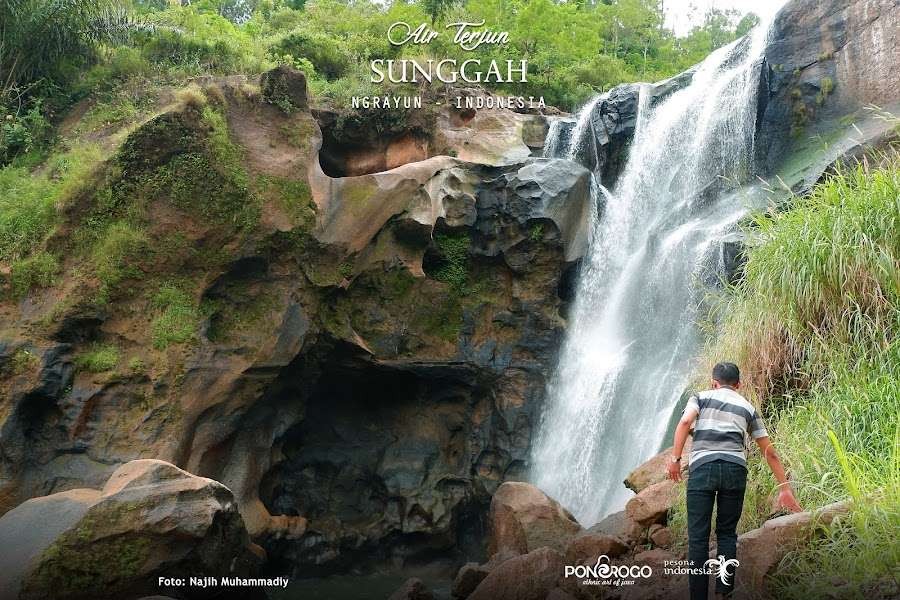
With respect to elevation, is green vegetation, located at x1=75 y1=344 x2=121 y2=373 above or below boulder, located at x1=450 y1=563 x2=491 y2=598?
above

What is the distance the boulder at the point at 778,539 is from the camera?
5.16 meters

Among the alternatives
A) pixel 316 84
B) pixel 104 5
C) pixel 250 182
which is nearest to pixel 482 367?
pixel 250 182

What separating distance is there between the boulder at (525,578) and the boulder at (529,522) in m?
2.47

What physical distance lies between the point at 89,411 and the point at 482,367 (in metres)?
6.57

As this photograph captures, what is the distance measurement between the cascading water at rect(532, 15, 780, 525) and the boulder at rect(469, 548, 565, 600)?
4284 millimetres

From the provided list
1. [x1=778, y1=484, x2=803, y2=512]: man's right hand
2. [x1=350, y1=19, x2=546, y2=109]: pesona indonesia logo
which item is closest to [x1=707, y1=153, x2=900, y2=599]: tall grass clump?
[x1=778, y1=484, x2=803, y2=512]: man's right hand

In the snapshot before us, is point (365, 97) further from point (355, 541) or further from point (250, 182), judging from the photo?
point (355, 541)

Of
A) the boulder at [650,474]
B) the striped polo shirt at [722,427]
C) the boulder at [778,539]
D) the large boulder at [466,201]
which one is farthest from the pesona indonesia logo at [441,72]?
the boulder at [778,539]

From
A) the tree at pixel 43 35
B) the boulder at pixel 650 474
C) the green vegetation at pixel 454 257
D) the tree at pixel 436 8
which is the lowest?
the boulder at pixel 650 474

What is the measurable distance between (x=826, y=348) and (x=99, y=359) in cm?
962

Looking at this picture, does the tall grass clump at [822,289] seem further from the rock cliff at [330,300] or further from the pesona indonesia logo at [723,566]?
the rock cliff at [330,300]

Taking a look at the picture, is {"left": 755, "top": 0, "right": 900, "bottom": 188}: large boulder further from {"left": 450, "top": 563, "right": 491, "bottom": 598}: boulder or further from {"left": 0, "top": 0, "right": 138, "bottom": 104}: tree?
{"left": 0, "top": 0, "right": 138, "bottom": 104}: tree

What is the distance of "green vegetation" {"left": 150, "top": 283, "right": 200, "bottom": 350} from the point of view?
11508 millimetres

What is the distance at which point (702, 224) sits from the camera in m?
13.0
